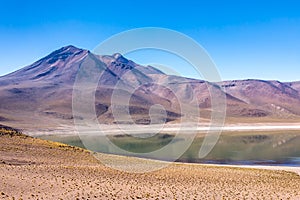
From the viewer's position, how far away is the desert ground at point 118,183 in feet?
73.5

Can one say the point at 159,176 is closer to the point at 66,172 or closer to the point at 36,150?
the point at 66,172

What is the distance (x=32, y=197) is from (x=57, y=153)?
2073 centimetres

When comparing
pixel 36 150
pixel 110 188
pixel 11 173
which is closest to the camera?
pixel 110 188

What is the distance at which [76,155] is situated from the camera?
137 ft

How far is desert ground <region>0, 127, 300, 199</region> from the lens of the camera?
882 inches

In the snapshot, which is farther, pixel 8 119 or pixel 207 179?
pixel 8 119

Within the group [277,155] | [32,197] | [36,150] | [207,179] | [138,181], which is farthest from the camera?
[277,155]

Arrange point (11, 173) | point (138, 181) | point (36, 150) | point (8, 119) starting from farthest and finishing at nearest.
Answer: point (8, 119), point (36, 150), point (138, 181), point (11, 173)

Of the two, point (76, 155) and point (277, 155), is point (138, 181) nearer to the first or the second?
point (76, 155)

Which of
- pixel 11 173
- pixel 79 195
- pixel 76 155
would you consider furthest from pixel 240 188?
pixel 76 155

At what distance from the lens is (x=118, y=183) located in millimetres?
26484

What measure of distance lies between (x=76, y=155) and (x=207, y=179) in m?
16.8

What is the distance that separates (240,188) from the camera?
2738 cm

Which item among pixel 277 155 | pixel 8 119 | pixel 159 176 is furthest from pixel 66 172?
pixel 8 119
